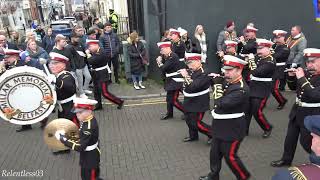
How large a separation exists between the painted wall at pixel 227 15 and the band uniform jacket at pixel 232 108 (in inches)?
268

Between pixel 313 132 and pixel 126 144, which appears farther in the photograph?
pixel 126 144

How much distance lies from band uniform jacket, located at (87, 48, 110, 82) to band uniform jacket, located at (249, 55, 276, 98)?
3.77 meters

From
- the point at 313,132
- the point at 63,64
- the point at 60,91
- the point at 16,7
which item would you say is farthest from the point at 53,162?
the point at 16,7

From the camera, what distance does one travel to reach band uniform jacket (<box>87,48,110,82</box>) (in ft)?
29.2

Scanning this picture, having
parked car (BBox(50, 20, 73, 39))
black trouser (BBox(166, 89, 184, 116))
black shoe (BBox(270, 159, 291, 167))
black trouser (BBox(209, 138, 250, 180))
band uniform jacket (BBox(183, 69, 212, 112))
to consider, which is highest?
band uniform jacket (BBox(183, 69, 212, 112))

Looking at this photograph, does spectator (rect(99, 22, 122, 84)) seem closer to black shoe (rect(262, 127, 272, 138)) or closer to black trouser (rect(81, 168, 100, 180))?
black shoe (rect(262, 127, 272, 138))

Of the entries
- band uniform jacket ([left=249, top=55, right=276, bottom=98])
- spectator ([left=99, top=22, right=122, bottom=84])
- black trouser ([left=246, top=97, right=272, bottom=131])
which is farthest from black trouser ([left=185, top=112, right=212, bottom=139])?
spectator ([left=99, top=22, right=122, bottom=84])

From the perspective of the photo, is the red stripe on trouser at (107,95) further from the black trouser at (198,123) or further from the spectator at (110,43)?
the black trouser at (198,123)

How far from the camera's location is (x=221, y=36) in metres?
11.4

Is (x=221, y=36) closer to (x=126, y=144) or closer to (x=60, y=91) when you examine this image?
(x=126, y=144)

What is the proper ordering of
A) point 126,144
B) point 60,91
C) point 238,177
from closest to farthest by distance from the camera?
1. point 238,177
2. point 60,91
3. point 126,144

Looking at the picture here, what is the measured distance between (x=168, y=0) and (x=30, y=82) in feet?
21.6

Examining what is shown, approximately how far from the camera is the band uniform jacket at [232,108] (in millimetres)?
5000

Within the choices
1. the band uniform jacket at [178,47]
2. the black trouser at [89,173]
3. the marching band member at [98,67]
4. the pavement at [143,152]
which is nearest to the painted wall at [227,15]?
the band uniform jacket at [178,47]
